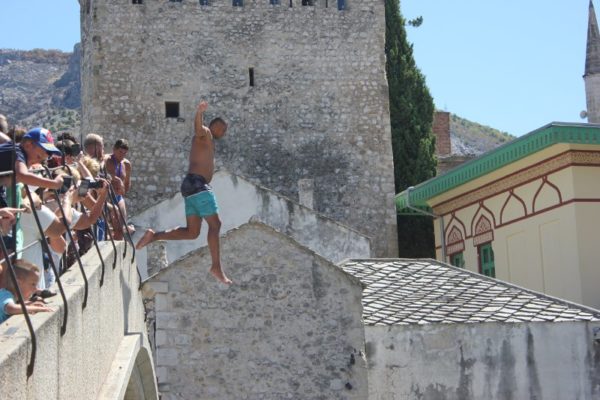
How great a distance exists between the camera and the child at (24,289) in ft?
23.1

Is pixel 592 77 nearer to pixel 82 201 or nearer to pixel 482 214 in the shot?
pixel 482 214

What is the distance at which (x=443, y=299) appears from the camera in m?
19.9

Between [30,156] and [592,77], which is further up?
[592,77]

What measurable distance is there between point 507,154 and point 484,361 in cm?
655

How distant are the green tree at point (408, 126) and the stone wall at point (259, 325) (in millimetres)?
16650

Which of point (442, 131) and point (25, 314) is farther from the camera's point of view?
point (442, 131)

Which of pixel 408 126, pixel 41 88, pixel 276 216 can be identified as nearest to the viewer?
pixel 276 216

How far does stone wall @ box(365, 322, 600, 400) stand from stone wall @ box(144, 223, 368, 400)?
0.66 metres

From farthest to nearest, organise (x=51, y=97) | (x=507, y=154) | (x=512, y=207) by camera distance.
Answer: (x=51, y=97), (x=512, y=207), (x=507, y=154)

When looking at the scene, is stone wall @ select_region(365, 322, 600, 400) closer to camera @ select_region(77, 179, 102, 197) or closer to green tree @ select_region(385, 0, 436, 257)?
camera @ select_region(77, 179, 102, 197)

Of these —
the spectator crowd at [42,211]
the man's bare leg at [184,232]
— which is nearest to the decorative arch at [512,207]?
the spectator crowd at [42,211]

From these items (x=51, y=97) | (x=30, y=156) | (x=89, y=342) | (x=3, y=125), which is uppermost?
(x=51, y=97)

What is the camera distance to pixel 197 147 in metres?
11.7

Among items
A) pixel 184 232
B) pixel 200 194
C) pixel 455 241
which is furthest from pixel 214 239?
pixel 455 241
